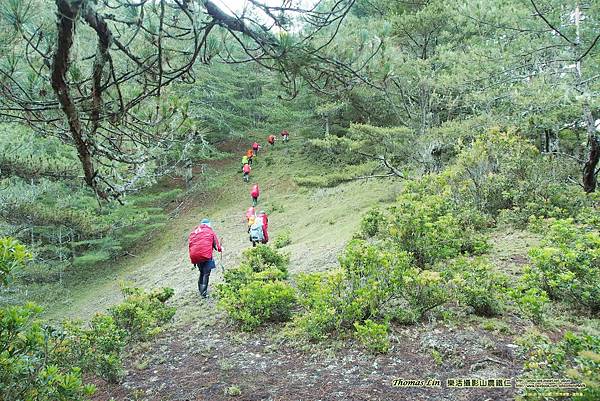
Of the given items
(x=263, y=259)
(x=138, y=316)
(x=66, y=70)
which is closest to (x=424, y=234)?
(x=263, y=259)

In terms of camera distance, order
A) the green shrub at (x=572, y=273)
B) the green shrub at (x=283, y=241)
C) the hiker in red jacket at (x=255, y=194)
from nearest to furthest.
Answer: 1. the green shrub at (x=572, y=273)
2. the green shrub at (x=283, y=241)
3. the hiker in red jacket at (x=255, y=194)

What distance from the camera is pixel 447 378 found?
3562 millimetres

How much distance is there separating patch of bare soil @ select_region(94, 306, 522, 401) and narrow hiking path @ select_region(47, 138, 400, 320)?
7.05ft

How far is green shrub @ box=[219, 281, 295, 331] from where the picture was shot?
5.41 meters

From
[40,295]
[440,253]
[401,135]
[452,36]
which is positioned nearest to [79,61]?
[440,253]

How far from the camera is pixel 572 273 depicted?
4012 mm

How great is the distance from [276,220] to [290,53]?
1464 centimetres

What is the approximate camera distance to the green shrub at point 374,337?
13.5ft

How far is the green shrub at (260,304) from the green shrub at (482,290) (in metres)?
2.14

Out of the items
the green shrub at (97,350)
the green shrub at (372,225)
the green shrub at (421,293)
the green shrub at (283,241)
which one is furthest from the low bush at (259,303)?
the green shrub at (283,241)

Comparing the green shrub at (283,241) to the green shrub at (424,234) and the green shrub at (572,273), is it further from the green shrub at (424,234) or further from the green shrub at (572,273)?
the green shrub at (572,273)

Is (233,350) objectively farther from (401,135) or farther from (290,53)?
(401,135)

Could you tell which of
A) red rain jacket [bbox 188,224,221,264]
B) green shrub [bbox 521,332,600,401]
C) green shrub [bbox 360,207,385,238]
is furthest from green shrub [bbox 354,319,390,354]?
green shrub [bbox 360,207,385,238]

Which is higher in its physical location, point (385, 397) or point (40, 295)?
point (385, 397)
